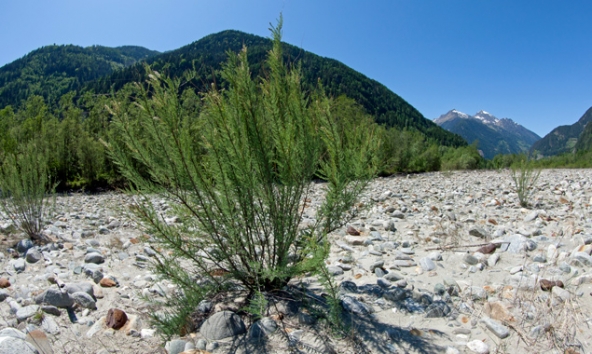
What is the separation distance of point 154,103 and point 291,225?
142 centimetres

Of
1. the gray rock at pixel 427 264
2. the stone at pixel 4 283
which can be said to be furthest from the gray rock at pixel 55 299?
the gray rock at pixel 427 264

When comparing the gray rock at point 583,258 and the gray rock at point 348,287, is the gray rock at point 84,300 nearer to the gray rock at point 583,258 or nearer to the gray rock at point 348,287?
the gray rock at point 348,287

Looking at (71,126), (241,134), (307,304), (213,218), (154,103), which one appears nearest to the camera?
(154,103)

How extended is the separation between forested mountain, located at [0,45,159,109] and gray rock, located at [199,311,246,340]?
123m

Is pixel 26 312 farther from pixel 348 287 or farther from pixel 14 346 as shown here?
pixel 348 287

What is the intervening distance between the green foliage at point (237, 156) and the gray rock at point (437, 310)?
104cm

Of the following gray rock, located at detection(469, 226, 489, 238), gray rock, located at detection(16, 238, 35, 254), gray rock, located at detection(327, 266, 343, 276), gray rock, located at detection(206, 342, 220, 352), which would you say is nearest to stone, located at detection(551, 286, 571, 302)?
gray rock, located at detection(327, 266, 343, 276)

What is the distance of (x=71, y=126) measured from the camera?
1579 cm

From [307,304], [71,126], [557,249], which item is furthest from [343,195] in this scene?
[71,126]

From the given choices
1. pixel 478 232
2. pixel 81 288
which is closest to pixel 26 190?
pixel 81 288

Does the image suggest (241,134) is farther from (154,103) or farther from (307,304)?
(307,304)

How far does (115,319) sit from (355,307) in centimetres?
187

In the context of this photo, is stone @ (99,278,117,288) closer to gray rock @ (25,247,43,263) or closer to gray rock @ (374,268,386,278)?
gray rock @ (25,247,43,263)

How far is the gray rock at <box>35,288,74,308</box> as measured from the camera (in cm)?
260
